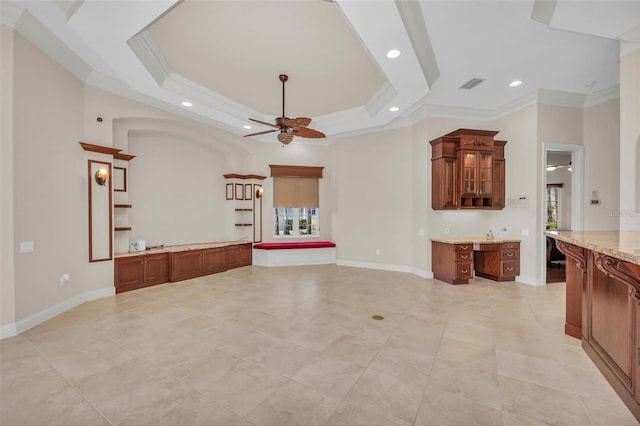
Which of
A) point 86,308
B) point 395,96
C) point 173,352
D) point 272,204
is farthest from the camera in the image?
point 272,204

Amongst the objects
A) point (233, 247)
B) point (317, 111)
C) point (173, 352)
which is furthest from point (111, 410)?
point (317, 111)

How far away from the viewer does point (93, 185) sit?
4.54 m

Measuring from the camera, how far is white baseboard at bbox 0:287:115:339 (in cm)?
321

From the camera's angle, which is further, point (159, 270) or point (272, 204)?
point (272, 204)

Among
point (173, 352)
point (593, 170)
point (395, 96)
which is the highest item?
point (395, 96)

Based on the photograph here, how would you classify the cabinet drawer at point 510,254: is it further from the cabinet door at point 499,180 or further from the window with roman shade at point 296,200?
the window with roman shade at point 296,200

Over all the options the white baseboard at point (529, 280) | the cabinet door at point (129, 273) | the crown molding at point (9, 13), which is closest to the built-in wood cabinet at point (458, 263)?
the white baseboard at point (529, 280)

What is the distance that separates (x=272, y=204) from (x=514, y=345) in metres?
6.12

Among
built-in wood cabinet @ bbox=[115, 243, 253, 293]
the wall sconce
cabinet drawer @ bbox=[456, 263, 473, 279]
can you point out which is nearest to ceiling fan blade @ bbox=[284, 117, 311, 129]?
the wall sconce

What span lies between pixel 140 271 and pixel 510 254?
7142mm

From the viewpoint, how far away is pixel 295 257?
289 inches

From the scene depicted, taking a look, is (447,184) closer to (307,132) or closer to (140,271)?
(307,132)

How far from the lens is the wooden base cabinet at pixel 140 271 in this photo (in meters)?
4.90

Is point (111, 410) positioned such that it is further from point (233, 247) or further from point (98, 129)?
point (233, 247)
